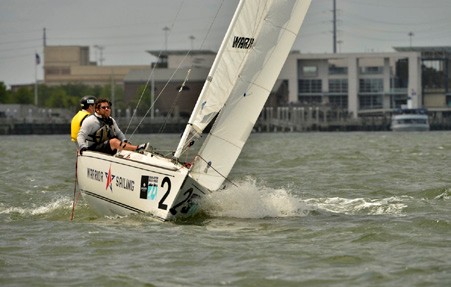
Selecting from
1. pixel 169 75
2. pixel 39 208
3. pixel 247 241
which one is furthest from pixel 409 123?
pixel 247 241

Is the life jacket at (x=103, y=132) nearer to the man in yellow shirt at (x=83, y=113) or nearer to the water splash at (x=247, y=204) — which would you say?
the man in yellow shirt at (x=83, y=113)

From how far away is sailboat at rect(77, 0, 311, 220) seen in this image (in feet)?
58.2

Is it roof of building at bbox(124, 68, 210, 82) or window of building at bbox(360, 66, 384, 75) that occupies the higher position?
window of building at bbox(360, 66, 384, 75)

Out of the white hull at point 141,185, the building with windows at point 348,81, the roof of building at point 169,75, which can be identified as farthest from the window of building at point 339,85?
the white hull at point 141,185

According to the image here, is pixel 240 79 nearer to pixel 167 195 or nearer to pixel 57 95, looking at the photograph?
pixel 167 195

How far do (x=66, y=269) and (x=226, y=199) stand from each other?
191 inches

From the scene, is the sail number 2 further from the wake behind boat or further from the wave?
the wake behind boat

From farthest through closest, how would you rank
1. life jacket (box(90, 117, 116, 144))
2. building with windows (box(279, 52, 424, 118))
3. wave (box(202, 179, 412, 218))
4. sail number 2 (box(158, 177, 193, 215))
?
building with windows (box(279, 52, 424, 118)) → life jacket (box(90, 117, 116, 144)) → wave (box(202, 179, 412, 218)) → sail number 2 (box(158, 177, 193, 215))

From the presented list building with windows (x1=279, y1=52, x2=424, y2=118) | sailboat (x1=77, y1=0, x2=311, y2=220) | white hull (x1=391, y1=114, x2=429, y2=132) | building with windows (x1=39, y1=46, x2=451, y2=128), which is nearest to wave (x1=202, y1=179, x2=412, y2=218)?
sailboat (x1=77, y1=0, x2=311, y2=220)

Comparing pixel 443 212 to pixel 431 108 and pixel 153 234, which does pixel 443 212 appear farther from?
pixel 431 108

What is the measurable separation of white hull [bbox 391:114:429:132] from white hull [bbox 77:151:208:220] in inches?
4394

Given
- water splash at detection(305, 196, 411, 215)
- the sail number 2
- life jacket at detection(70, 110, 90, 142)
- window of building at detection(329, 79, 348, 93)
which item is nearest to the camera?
the sail number 2

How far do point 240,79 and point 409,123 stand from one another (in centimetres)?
11168

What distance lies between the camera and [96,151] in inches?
750
